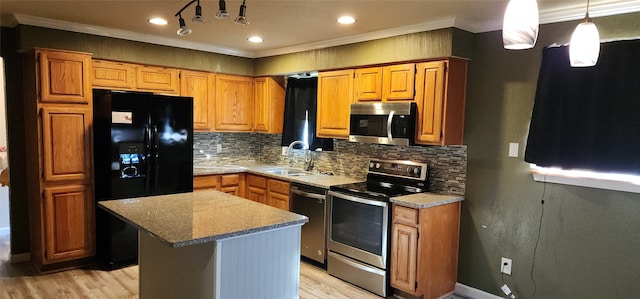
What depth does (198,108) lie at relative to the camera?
477 centimetres

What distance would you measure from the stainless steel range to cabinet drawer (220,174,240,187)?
1.44 metres

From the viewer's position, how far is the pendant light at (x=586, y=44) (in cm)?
163

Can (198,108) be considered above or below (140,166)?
above

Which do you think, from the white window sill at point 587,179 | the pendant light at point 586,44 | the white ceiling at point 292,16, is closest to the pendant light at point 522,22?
the pendant light at point 586,44

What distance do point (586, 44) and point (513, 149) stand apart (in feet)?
5.47

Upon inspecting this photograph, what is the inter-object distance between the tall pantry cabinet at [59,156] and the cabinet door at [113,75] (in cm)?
18

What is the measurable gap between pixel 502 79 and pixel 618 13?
32.6 inches

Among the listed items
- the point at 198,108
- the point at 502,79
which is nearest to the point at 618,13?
the point at 502,79

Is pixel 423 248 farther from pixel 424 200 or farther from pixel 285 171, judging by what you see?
pixel 285 171

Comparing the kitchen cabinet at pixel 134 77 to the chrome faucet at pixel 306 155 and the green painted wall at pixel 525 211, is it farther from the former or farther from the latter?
the green painted wall at pixel 525 211

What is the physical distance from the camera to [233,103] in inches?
200

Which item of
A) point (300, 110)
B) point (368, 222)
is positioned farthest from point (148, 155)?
point (368, 222)

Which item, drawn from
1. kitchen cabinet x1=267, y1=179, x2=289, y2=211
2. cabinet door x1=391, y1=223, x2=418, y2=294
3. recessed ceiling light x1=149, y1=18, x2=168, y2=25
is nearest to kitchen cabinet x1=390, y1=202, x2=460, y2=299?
cabinet door x1=391, y1=223, x2=418, y2=294

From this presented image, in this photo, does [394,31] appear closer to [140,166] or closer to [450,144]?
[450,144]
